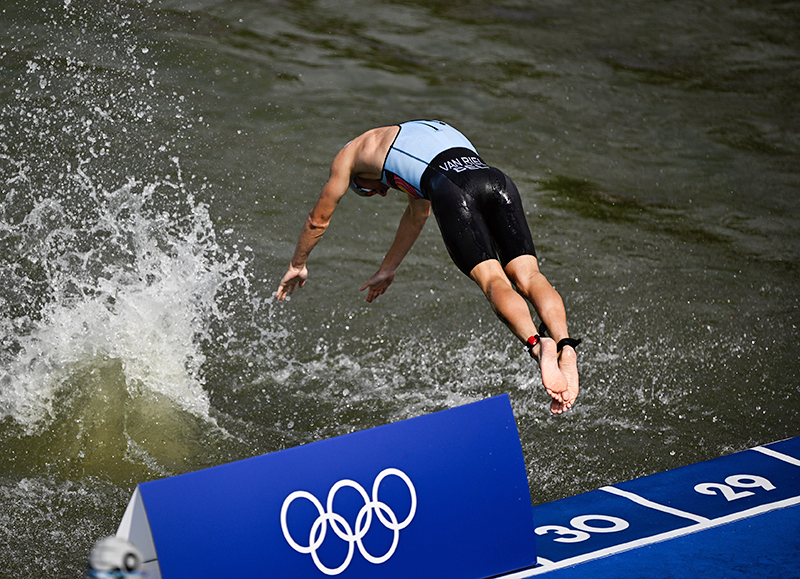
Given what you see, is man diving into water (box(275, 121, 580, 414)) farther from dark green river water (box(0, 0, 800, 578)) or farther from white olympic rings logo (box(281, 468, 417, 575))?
dark green river water (box(0, 0, 800, 578))

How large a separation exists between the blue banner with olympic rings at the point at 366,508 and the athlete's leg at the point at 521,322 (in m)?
0.20

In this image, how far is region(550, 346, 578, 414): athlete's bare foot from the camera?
2.64 meters

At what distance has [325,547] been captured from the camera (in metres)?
2.37

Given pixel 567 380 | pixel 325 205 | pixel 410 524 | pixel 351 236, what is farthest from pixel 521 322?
pixel 351 236

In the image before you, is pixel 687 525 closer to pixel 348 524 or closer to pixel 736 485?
pixel 736 485

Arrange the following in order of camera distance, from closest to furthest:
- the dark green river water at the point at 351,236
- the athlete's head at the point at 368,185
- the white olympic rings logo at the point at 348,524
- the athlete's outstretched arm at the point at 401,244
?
1. the white olympic rings logo at the point at 348,524
2. the athlete's head at the point at 368,185
3. the athlete's outstretched arm at the point at 401,244
4. the dark green river water at the point at 351,236

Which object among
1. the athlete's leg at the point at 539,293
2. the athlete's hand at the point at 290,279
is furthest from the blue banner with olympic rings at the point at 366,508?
the athlete's hand at the point at 290,279

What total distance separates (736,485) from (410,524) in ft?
5.91

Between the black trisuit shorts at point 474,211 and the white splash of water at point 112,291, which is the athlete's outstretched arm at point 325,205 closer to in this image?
the black trisuit shorts at point 474,211

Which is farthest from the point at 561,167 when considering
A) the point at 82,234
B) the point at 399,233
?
the point at 82,234

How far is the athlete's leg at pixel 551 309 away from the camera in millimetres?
2664

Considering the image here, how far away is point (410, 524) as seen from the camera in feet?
8.11

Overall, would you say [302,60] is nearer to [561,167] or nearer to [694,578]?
[561,167]

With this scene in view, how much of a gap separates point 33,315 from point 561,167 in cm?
493
